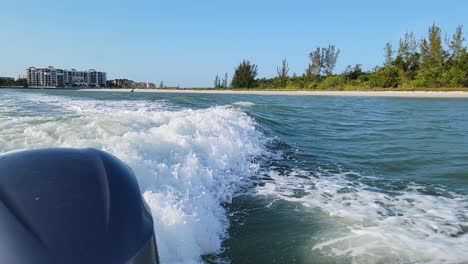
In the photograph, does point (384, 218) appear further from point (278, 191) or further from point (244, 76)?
point (244, 76)

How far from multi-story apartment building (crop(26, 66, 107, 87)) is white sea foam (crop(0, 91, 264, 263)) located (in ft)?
285

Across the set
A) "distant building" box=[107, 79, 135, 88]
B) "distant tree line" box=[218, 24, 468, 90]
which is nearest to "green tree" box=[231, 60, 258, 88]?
"distant tree line" box=[218, 24, 468, 90]

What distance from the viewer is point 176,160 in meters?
4.31

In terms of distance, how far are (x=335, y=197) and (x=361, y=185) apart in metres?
0.73

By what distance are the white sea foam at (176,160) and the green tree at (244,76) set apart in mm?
48348

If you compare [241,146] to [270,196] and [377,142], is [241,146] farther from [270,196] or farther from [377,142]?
[377,142]

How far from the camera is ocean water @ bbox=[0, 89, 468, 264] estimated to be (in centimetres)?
267

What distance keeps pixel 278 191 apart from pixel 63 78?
95250 millimetres

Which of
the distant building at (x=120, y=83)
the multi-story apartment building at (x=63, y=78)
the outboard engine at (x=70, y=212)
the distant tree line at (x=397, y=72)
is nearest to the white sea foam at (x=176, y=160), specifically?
the outboard engine at (x=70, y=212)

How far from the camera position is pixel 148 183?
342cm

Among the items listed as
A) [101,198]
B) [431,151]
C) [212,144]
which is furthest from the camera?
[431,151]

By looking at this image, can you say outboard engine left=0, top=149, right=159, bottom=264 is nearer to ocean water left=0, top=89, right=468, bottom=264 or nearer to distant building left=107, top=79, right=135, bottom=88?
ocean water left=0, top=89, right=468, bottom=264

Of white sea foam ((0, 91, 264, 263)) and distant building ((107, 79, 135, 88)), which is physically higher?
distant building ((107, 79, 135, 88))

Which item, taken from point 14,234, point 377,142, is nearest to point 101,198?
point 14,234
